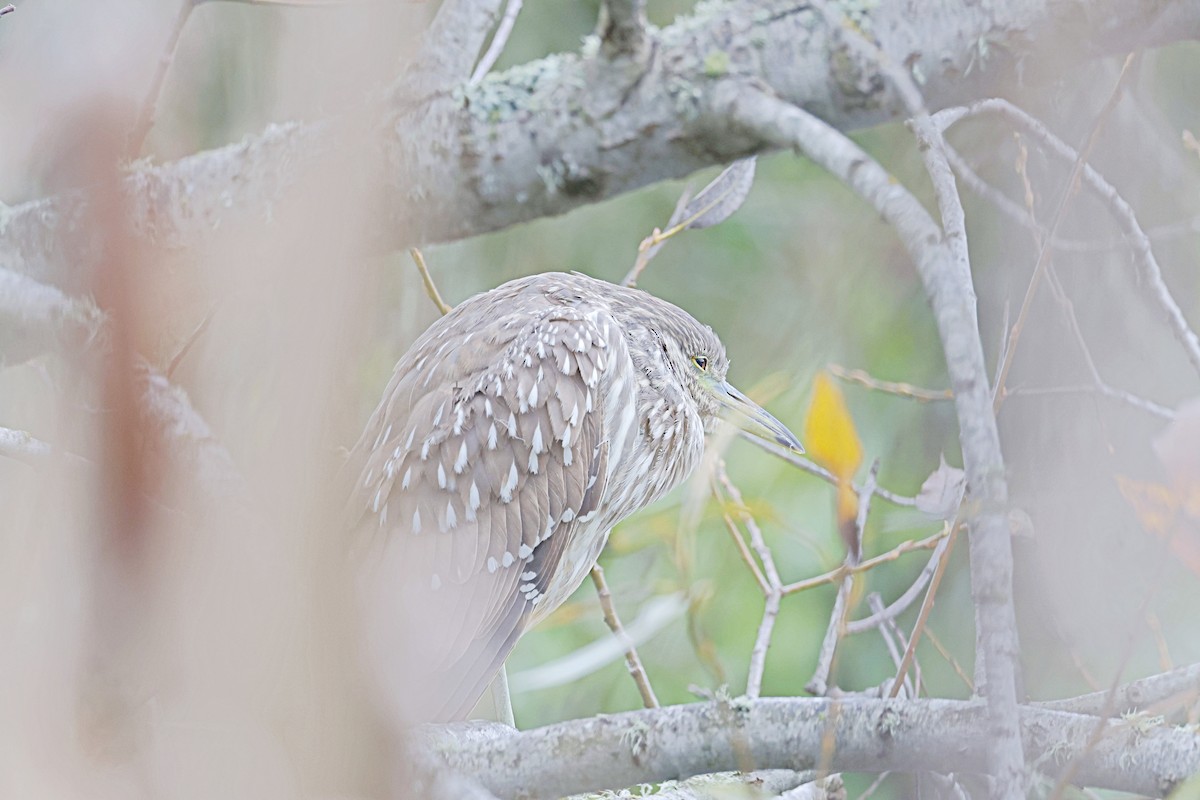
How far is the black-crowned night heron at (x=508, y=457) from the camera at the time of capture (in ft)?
3.43

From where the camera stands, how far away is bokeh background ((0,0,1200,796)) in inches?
15.7

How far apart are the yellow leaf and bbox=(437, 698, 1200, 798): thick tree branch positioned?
0.36 meters

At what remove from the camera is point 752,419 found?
117 centimetres

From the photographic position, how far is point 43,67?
2.00 feet

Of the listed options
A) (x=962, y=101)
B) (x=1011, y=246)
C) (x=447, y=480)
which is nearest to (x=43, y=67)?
(x=447, y=480)

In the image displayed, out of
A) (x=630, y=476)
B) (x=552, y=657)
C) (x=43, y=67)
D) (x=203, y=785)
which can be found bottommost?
(x=552, y=657)

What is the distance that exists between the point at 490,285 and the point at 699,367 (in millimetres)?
527

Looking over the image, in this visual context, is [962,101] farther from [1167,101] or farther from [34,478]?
[34,478]

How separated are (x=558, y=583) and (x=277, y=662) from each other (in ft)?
2.44

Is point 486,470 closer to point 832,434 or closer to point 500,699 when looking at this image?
point 500,699

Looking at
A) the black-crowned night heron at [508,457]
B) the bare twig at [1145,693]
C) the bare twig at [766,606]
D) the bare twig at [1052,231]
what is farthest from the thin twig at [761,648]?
the bare twig at [1052,231]

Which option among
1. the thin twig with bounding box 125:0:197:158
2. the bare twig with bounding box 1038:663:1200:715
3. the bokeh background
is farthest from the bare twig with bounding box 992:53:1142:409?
the thin twig with bounding box 125:0:197:158

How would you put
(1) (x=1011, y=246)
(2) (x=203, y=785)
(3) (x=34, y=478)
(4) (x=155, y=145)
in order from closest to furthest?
(2) (x=203, y=785) → (3) (x=34, y=478) → (4) (x=155, y=145) → (1) (x=1011, y=246)

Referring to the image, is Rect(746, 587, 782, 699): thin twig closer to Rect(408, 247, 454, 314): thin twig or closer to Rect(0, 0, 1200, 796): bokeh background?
Rect(0, 0, 1200, 796): bokeh background
